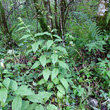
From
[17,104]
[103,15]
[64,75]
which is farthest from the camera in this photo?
[103,15]

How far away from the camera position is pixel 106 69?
80.2 inches

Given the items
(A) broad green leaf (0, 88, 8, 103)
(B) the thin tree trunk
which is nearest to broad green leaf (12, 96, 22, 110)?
(A) broad green leaf (0, 88, 8, 103)

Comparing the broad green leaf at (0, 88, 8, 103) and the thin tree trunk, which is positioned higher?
the thin tree trunk

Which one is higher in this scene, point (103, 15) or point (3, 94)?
point (103, 15)

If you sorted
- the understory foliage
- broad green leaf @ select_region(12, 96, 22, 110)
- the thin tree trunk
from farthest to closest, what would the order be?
1. the thin tree trunk
2. the understory foliage
3. broad green leaf @ select_region(12, 96, 22, 110)

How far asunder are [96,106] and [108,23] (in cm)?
203

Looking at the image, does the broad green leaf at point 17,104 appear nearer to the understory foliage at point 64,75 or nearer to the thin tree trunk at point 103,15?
the understory foliage at point 64,75

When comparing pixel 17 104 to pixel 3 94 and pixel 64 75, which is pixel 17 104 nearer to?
pixel 3 94

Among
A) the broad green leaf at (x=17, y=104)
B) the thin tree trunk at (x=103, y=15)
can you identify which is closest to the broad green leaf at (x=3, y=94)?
the broad green leaf at (x=17, y=104)

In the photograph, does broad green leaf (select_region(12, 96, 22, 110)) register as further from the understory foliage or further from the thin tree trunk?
the thin tree trunk

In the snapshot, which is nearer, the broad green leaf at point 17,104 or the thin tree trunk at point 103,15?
the broad green leaf at point 17,104

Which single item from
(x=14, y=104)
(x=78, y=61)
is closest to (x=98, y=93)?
(x=78, y=61)

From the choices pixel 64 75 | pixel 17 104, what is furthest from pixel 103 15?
pixel 17 104

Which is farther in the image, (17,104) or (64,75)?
(64,75)
